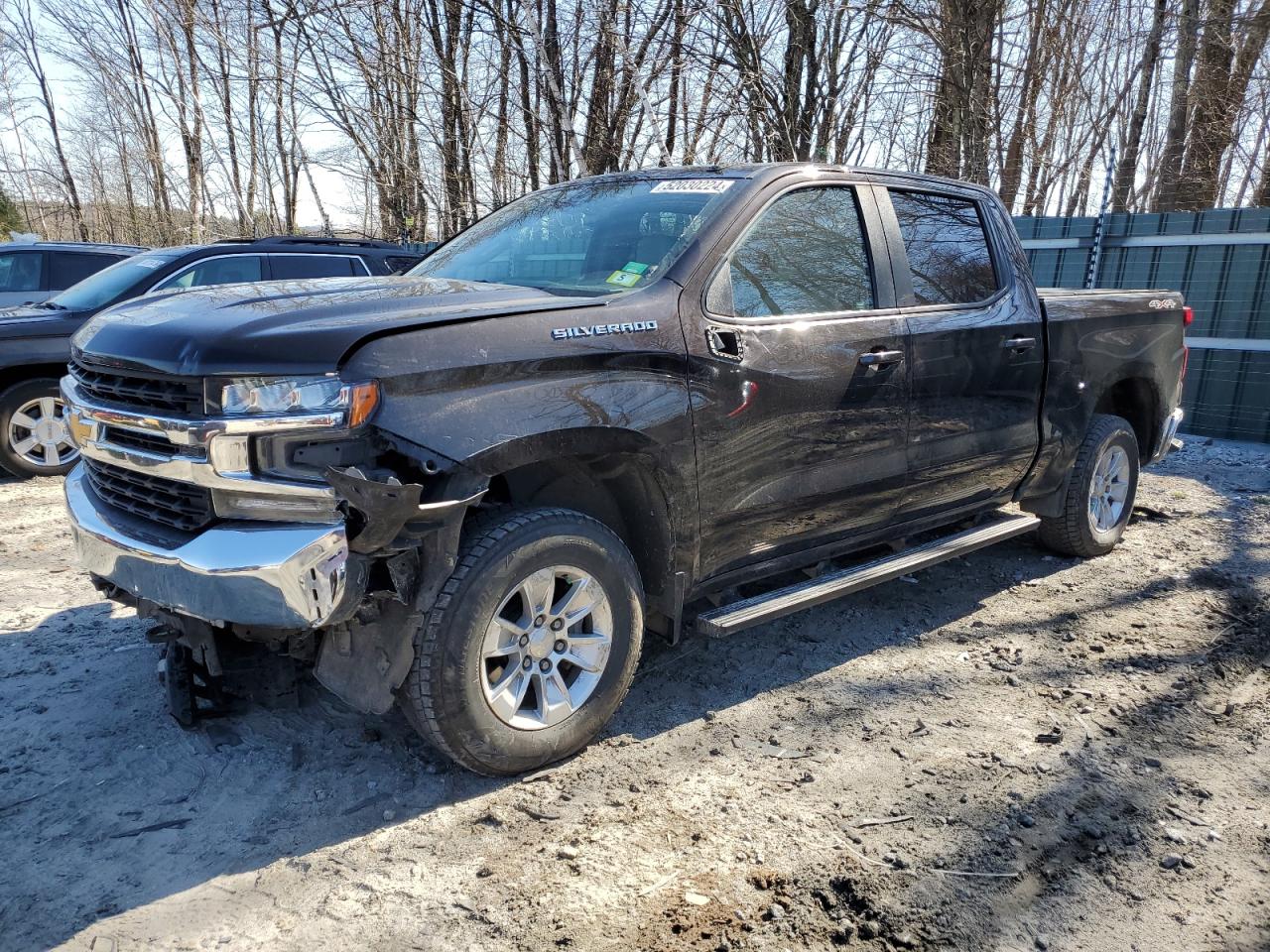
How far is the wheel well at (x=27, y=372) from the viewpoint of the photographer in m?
6.91

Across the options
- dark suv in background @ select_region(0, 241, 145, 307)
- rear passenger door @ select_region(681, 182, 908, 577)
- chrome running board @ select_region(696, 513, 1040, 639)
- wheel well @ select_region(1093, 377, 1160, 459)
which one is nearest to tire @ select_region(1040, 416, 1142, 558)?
wheel well @ select_region(1093, 377, 1160, 459)

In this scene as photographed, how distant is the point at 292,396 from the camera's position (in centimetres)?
254

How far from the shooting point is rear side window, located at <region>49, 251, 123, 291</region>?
351 inches

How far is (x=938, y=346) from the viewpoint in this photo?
410cm

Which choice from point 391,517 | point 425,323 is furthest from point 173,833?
point 425,323

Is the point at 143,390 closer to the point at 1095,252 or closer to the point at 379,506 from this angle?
the point at 379,506

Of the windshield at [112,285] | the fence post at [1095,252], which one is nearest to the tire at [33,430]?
the windshield at [112,285]

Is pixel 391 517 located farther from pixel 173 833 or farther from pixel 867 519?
pixel 867 519

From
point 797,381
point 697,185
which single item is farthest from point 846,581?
point 697,185

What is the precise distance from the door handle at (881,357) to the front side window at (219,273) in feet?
18.4

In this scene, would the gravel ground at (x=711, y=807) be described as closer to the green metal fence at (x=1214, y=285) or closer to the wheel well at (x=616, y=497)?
the wheel well at (x=616, y=497)

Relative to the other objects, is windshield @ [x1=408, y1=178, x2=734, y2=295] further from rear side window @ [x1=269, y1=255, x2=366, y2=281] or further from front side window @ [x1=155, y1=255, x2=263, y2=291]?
rear side window @ [x1=269, y1=255, x2=366, y2=281]

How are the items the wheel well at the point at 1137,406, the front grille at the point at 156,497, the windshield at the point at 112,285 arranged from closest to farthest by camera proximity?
the front grille at the point at 156,497 → the wheel well at the point at 1137,406 → the windshield at the point at 112,285

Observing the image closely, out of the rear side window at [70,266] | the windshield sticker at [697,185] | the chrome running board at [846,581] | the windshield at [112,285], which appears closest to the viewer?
the chrome running board at [846,581]
